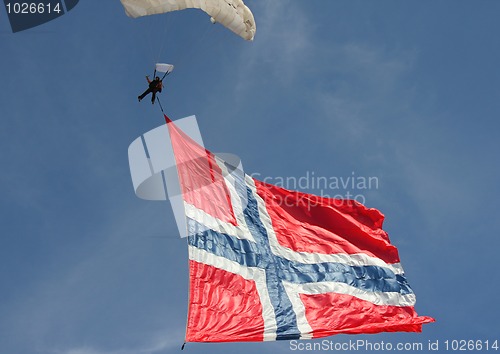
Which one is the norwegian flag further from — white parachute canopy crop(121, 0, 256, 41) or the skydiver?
white parachute canopy crop(121, 0, 256, 41)

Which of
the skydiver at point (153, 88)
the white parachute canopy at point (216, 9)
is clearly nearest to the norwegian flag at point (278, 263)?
the skydiver at point (153, 88)

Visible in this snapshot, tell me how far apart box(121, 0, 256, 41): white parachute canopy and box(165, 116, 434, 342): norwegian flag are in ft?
11.9

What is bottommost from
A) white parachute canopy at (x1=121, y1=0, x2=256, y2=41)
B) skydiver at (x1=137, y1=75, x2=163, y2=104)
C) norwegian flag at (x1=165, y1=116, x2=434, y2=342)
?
norwegian flag at (x1=165, y1=116, x2=434, y2=342)

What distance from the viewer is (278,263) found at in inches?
759

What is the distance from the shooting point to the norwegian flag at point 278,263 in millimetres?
15977

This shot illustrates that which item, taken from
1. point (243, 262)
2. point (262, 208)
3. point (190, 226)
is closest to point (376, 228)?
point (262, 208)

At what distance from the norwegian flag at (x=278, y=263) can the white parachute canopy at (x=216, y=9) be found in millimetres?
3619

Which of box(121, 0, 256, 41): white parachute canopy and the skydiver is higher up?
box(121, 0, 256, 41): white parachute canopy

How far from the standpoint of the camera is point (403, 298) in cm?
2105

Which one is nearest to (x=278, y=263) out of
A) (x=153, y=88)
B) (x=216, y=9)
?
(x=153, y=88)

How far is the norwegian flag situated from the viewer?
16.0 metres

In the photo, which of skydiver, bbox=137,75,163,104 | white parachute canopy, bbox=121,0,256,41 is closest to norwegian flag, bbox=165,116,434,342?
skydiver, bbox=137,75,163,104

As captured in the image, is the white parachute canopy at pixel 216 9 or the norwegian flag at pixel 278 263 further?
the white parachute canopy at pixel 216 9

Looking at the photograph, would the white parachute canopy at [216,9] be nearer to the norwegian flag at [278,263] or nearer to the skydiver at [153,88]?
the skydiver at [153,88]
